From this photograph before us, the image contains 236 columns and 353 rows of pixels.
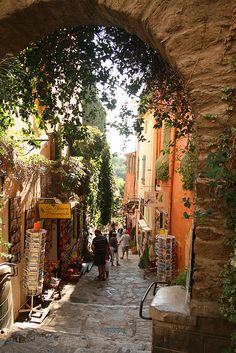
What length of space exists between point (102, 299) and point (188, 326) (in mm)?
6154

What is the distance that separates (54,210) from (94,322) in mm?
2847

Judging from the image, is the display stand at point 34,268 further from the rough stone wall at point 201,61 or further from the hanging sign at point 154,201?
the hanging sign at point 154,201

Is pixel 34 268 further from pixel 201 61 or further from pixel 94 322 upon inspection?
pixel 201 61

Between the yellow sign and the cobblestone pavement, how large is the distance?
207cm

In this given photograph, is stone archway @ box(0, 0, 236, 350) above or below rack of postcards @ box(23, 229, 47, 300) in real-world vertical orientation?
above

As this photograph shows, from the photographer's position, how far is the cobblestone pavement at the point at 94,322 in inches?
161

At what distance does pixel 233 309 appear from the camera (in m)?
2.30

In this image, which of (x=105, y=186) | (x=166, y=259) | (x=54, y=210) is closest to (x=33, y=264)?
(x=54, y=210)

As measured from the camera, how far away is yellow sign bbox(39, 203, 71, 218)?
8.06m

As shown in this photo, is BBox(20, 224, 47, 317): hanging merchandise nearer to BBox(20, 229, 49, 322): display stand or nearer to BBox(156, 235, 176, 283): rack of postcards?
BBox(20, 229, 49, 322): display stand

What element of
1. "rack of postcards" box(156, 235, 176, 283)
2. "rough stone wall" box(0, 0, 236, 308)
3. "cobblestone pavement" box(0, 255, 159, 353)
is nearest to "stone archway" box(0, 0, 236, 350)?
"rough stone wall" box(0, 0, 236, 308)

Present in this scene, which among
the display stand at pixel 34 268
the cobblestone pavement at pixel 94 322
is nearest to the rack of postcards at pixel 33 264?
the display stand at pixel 34 268

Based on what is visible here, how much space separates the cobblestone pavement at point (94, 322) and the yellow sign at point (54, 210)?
207 cm

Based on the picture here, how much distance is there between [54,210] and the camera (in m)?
8.35
